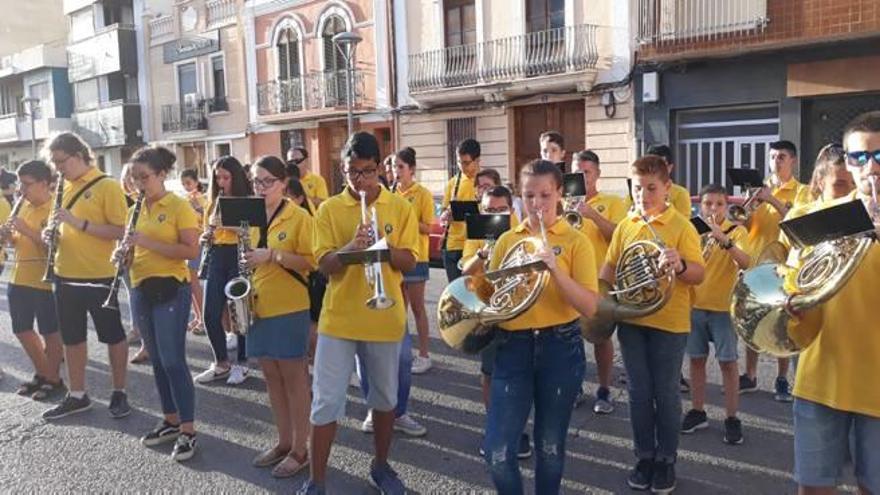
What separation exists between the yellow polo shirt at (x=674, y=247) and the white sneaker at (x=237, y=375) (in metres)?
3.58

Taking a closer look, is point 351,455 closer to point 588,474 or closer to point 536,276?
point 588,474

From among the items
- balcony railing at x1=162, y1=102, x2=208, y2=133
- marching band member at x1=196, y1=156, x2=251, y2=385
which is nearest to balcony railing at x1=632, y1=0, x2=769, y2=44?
marching band member at x1=196, y1=156, x2=251, y2=385

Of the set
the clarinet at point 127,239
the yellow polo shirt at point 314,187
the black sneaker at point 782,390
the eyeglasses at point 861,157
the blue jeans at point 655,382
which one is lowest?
the black sneaker at point 782,390

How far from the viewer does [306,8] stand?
20812mm

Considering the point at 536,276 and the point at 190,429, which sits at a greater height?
the point at 536,276

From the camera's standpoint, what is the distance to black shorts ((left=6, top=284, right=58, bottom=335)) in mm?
5695

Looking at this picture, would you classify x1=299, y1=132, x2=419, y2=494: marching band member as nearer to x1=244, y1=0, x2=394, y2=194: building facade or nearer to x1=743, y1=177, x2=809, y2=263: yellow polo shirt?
x1=743, y1=177, x2=809, y2=263: yellow polo shirt

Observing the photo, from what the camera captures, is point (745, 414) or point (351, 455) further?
point (745, 414)

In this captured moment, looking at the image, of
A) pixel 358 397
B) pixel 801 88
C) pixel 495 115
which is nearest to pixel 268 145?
pixel 495 115

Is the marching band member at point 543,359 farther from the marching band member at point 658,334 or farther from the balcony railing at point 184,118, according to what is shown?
the balcony railing at point 184,118

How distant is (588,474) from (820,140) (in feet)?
36.1

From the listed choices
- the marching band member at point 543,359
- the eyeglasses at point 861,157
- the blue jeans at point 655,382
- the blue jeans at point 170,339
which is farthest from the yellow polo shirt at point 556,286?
the blue jeans at point 170,339

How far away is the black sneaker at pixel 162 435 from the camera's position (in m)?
4.60

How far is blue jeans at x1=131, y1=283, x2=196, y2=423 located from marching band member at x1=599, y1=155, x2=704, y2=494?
8.58 feet
